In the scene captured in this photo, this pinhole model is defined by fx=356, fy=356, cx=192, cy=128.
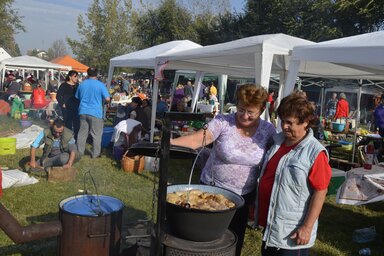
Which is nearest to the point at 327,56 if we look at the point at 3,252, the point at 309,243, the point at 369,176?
the point at 369,176

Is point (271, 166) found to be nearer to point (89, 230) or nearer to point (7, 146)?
point (89, 230)

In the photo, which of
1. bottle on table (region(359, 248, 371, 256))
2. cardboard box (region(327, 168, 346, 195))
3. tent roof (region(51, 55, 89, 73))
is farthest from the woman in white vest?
tent roof (region(51, 55, 89, 73))

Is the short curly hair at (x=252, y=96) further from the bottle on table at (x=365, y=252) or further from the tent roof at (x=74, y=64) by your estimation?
the tent roof at (x=74, y=64)

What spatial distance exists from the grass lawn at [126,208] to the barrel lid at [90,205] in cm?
45

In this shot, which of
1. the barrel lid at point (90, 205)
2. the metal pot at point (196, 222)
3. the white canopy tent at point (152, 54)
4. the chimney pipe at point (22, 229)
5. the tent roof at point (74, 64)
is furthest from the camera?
the tent roof at point (74, 64)

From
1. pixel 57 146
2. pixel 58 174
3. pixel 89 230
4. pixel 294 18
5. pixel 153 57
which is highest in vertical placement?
pixel 294 18

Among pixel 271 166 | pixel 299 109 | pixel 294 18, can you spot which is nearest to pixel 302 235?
pixel 271 166

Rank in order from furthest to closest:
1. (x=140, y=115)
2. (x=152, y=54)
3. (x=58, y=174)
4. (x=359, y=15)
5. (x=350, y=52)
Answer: (x=359, y=15) < (x=152, y=54) < (x=140, y=115) < (x=58, y=174) < (x=350, y=52)

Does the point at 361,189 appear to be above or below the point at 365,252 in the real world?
above

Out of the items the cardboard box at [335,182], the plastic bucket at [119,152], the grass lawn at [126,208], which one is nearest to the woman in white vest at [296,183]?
the grass lawn at [126,208]

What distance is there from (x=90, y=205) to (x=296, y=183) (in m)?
1.71

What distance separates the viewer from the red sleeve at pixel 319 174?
6.59ft

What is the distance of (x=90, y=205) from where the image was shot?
9.61 ft

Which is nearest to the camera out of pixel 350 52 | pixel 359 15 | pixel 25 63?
pixel 350 52
